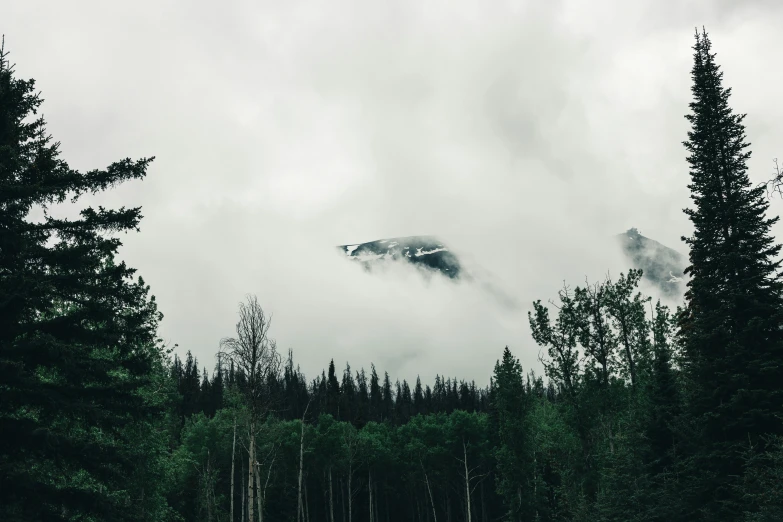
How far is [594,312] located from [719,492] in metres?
13.1

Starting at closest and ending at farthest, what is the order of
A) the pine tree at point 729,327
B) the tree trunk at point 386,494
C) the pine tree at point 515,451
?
the pine tree at point 729,327 → the pine tree at point 515,451 → the tree trunk at point 386,494

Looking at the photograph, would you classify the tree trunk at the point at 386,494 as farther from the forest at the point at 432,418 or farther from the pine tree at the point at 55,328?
the pine tree at the point at 55,328

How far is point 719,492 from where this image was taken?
25.2 m

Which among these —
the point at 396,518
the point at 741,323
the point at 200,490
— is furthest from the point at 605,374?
the point at 396,518

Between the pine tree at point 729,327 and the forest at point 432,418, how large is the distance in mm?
89

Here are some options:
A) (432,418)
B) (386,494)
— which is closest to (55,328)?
(432,418)

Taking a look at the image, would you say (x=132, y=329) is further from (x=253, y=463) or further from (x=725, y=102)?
(x=725, y=102)

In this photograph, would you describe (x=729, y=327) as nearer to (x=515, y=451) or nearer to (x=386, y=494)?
(x=515, y=451)

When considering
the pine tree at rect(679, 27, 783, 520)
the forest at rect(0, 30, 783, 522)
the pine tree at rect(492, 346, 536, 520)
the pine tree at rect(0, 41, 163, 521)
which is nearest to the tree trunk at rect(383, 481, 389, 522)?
the forest at rect(0, 30, 783, 522)

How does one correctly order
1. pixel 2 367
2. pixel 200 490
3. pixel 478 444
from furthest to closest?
pixel 478 444 < pixel 200 490 < pixel 2 367

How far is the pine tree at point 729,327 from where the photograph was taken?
24.7 metres

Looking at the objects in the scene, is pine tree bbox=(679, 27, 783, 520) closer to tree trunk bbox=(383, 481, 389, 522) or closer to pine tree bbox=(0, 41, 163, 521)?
pine tree bbox=(0, 41, 163, 521)

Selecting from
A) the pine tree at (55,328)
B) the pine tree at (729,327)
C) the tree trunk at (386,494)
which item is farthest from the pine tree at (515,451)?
the pine tree at (55,328)

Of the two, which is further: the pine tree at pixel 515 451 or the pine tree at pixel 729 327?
the pine tree at pixel 515 451
